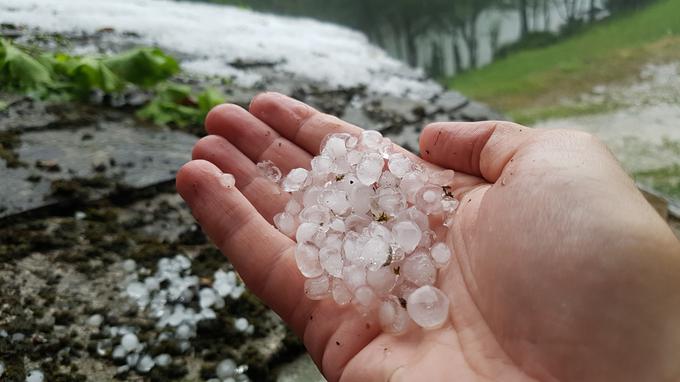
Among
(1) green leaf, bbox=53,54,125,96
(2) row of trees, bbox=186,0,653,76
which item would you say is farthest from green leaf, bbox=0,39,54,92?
(2) row of trees, bbox=186,0,653,76

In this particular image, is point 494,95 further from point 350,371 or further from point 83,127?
point 350,371

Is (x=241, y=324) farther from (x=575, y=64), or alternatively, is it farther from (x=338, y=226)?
(x=575, y=64)

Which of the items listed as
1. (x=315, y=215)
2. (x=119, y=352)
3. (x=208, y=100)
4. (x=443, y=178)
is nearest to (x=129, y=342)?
(x=119, y=352)

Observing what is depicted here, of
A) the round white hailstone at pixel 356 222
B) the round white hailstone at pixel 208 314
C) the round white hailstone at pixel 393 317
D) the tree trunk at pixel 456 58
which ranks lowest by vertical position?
the tree trunk at pixel 456 58

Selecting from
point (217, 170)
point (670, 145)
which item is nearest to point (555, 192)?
point (217, 170)

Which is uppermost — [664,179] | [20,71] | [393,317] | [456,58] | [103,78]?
[20,71]

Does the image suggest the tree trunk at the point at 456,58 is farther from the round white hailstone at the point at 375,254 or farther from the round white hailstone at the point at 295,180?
the round white hailstone at the point at 375,254

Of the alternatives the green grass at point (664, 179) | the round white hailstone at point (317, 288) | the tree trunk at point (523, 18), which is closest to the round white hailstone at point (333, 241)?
the round white hailstone at point (317, 288)
